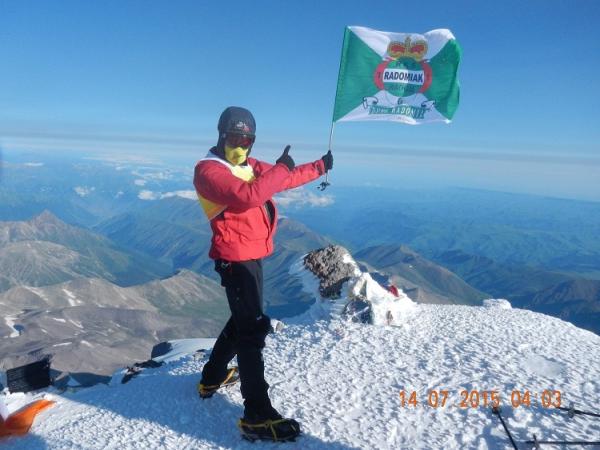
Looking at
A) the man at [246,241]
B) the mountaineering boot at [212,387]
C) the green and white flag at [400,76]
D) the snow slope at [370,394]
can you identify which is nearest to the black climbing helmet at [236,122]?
the man at [246,241]

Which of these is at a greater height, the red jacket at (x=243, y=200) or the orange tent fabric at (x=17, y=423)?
the red jacket at (x=243, y=200)

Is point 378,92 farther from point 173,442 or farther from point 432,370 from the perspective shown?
point 173,442

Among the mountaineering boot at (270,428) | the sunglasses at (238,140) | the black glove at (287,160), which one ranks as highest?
the sunglasses at (238,140)

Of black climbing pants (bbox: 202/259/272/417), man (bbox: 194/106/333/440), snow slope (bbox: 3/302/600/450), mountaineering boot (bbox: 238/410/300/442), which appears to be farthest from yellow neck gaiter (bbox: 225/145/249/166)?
snow slope (bbox: 3/302/600/450)

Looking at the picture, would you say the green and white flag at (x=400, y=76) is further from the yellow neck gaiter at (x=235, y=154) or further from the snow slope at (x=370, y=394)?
the snow slope at (x=370, y=394)

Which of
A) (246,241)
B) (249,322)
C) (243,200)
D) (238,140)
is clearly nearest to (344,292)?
(249,322)

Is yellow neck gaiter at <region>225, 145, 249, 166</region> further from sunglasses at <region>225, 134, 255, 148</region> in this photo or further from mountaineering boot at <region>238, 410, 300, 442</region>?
mountaineering boot at <region>238, 410, 300, 442</region>

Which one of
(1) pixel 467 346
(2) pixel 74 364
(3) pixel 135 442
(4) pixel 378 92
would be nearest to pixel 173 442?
(3) pixel 135 442
